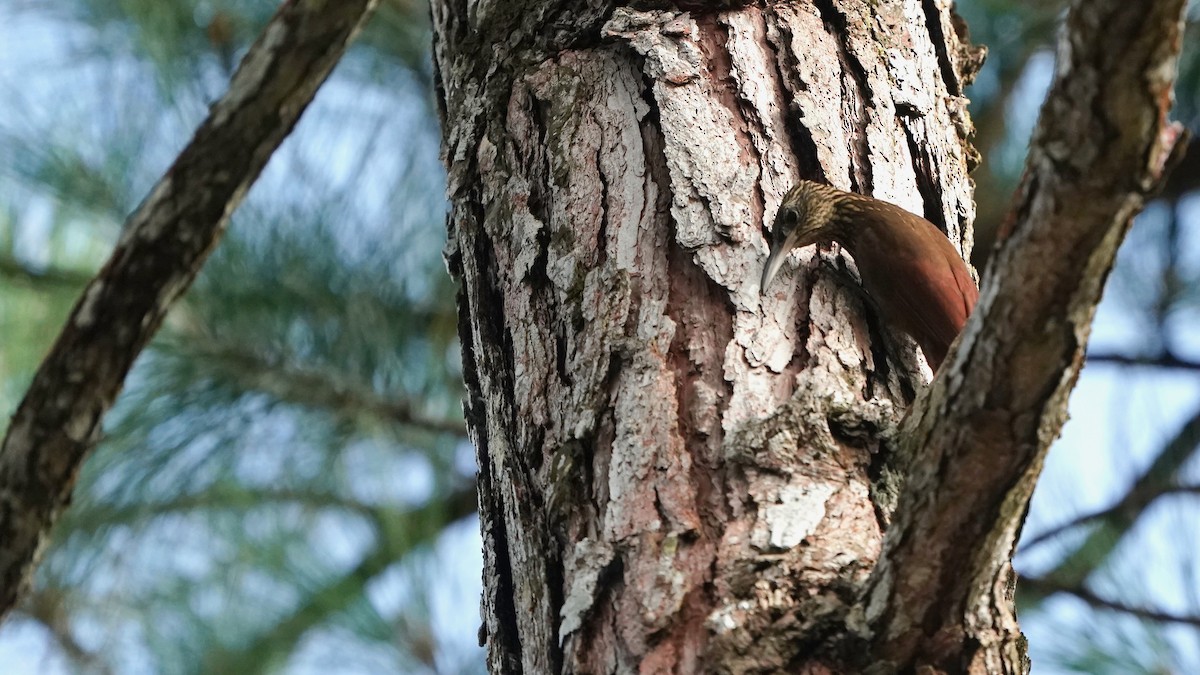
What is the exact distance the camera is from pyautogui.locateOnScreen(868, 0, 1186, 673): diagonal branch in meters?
0.99

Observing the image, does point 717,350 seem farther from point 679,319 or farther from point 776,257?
point 776,257

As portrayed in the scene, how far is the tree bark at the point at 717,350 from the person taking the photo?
1.22 meters

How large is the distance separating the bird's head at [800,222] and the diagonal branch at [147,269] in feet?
3.16

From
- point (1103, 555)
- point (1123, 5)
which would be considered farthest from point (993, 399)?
point (1103, 555)

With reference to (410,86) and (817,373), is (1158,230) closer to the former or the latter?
(410,86)

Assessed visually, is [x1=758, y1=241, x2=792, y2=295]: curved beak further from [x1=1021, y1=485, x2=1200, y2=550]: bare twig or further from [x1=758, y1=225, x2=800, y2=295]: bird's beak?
[x1=1021, y1=485, x2=1200, y2=550]: bare twig

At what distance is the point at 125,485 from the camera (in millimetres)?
3555

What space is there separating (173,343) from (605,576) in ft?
7.66

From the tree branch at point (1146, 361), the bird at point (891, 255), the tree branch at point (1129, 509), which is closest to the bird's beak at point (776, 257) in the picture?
the bird at point (891, 255)

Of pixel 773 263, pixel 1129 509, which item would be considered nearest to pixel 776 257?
pixel 773 263

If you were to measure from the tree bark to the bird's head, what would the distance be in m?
0.02

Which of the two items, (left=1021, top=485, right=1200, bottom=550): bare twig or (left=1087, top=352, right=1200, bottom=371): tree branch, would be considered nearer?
(left=1021, top=485, right=1200, bottom=550): bare twig

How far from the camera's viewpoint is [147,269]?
88.5 inches

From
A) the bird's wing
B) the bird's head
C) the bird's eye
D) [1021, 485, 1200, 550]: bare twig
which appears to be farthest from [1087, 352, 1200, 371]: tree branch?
the bird's eye
